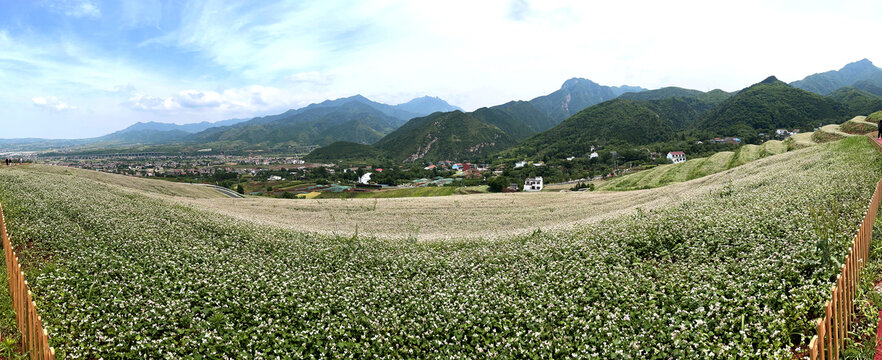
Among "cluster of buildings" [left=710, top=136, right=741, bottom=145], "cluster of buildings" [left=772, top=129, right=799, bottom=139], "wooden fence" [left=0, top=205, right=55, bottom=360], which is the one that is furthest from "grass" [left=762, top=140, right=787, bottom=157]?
"cluster of buildings" [left=772, top=129, right=799, bottom=139]

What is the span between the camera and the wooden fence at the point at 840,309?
18.3ft

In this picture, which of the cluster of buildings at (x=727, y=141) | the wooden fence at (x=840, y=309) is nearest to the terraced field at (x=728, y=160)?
the wooden fence at (x=840, y=309)

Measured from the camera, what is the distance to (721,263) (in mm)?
10836

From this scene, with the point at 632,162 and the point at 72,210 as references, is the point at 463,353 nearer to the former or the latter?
the point at 72,210

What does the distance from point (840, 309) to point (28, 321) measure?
1576 centimetres

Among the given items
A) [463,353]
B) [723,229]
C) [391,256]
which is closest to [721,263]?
[723,229]

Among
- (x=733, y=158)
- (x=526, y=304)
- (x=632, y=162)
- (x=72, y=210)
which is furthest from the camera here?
(x=632, y=162)

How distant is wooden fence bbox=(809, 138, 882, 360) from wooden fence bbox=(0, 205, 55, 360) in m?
12.3

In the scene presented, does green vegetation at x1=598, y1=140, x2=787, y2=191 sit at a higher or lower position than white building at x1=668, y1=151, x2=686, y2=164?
higher

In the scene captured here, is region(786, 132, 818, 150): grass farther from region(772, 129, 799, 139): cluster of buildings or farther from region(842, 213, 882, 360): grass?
region(772, 129, 799, 139): cluster of buildings

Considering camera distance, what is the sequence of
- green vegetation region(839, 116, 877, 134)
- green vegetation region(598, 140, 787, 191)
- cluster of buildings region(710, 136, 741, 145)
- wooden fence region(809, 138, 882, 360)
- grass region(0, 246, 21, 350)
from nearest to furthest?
1. wooden fence region(809, 138, 882, 360)
2. grass region(0, 246, 21, 350)
3. green vegetation region(598, 140, 787, 191)
4. green vegetation region(839, 116, 877, 134)
5. cluster of buildings region(710, 136, 741, 145)

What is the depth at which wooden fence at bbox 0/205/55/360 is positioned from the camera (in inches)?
263

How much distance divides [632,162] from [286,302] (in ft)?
641

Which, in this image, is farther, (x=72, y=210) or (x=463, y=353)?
(x=72, y=210)
